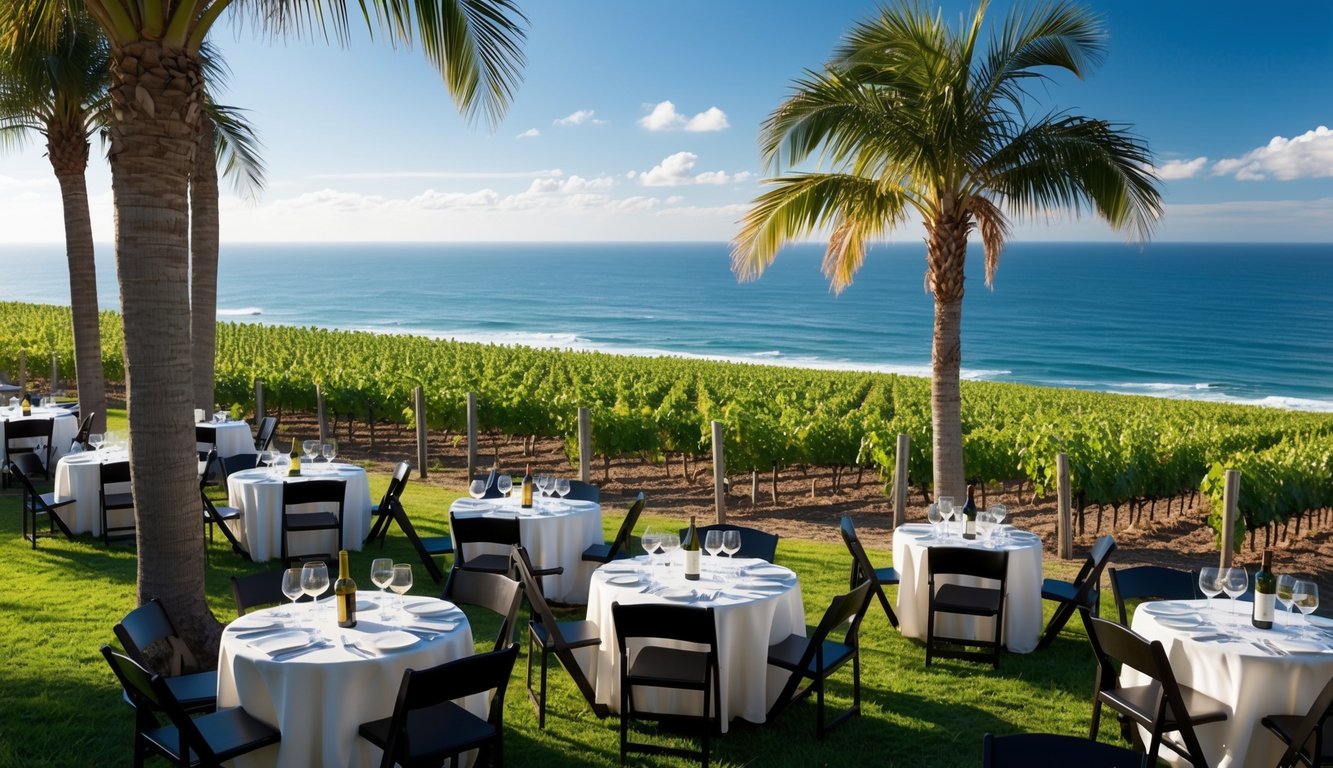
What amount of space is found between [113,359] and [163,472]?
2086 centimetres

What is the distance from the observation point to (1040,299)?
110 metres

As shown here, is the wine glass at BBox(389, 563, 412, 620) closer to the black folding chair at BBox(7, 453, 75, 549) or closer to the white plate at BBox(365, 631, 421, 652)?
the white plate at BBox(365, 631, 421, 652)

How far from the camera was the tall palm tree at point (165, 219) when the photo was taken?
5500 millimetres

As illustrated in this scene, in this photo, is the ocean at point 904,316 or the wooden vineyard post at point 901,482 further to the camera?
the ocean at point 904,316

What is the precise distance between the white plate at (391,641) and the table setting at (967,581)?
3.79 meters

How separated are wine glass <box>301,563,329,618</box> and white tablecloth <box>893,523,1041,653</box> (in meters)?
4.20

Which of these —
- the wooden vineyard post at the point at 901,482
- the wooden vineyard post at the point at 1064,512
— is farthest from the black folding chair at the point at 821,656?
the wooden vineyard post at the point at 901,482

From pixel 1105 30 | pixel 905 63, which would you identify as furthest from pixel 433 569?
pixel 1105 30

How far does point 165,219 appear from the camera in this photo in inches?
220

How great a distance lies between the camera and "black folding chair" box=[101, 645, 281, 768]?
3.95 m

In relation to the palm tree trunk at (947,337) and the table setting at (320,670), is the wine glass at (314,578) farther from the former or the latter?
the palm tree trunk at (947,337)

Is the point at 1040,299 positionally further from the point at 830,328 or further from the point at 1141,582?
the point at 1141,582

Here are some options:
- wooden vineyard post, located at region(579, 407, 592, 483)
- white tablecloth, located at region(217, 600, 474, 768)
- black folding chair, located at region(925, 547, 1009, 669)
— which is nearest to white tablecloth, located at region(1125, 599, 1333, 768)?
black folding chair, located at region(925, 547, 1009, 669)

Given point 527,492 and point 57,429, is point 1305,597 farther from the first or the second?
point 57,429
